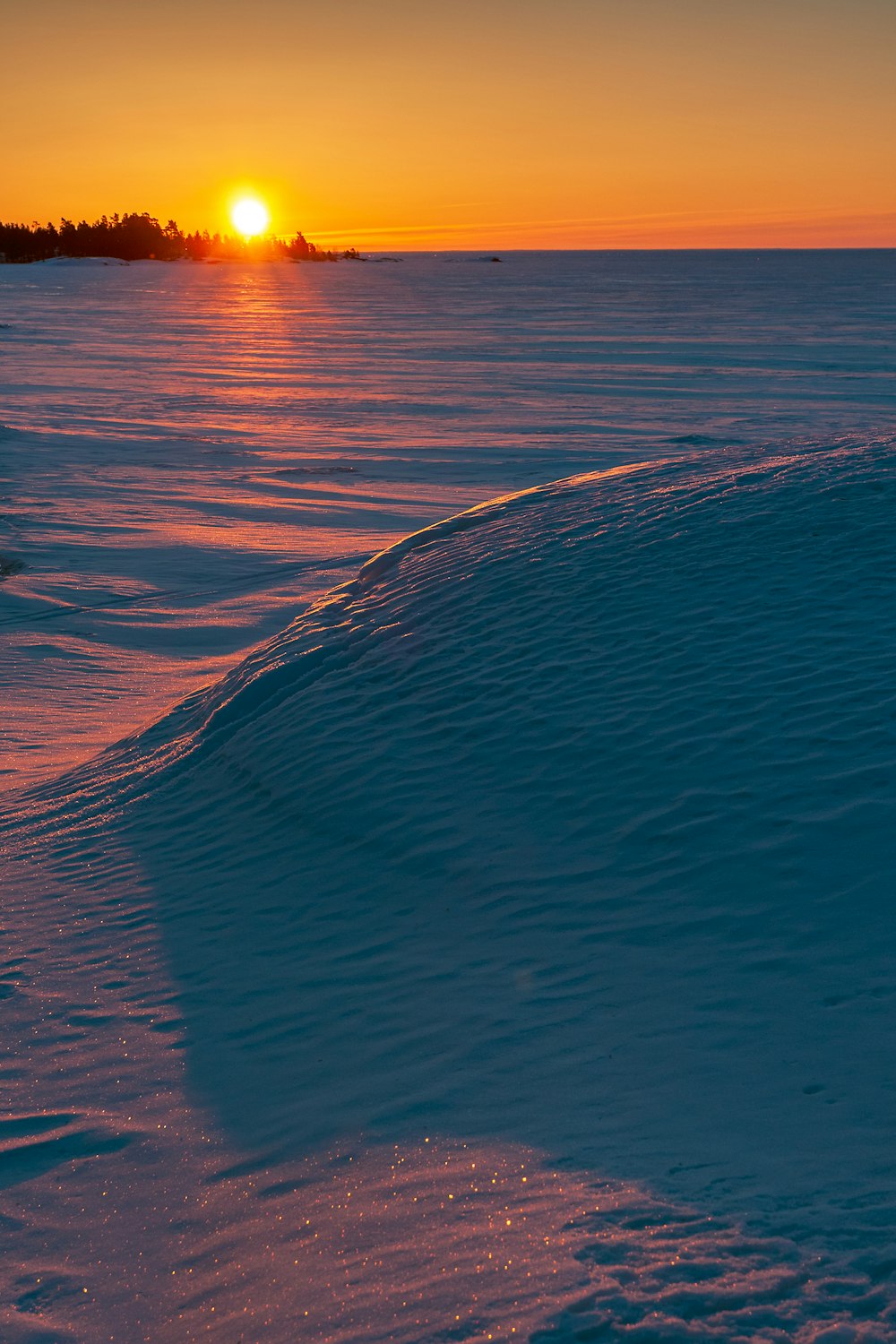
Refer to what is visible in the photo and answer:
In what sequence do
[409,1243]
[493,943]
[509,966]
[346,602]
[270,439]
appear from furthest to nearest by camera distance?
[270,439]
[346,602]
[493,943]
[509,966]
[409,1243]

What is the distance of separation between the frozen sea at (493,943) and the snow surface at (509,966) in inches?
0.4

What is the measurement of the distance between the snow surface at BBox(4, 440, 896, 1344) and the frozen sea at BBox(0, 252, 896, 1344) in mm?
11

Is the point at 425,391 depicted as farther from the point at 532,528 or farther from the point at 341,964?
the point at 341,964

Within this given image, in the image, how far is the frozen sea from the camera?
7.77 ft

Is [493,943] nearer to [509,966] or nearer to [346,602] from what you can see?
[509,966]

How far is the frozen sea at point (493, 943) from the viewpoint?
2.37 meters

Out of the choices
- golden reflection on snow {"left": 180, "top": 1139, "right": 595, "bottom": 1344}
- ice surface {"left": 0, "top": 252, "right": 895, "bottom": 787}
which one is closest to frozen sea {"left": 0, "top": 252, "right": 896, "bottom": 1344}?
golden reflection on snow {"left": 180, "top": 1139, "right": 595, "bottom": 1344}

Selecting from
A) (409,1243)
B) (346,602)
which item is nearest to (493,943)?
(409,1243)

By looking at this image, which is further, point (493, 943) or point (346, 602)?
point (346, 602)

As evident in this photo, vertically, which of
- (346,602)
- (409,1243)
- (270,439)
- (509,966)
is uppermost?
(270,439)

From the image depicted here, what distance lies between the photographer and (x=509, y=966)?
3.29 m

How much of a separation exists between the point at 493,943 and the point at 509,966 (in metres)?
0.13

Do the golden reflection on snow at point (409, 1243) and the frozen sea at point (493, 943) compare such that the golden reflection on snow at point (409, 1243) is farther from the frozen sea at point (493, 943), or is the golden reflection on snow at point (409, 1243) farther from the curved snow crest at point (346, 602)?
the curved snow crest at point (346, 602)

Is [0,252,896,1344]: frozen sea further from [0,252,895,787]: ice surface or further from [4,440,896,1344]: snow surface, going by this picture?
[0,252,895,787]: ice surface
